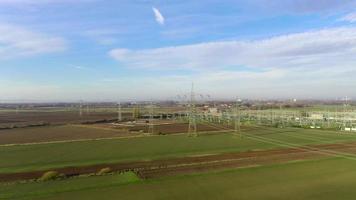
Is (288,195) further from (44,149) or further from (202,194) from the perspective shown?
(44,149)

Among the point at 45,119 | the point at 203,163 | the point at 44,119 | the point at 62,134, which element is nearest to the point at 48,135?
the point at 62,134

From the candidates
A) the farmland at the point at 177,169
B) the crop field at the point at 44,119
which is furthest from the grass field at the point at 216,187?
the crop field at the point at 44,119

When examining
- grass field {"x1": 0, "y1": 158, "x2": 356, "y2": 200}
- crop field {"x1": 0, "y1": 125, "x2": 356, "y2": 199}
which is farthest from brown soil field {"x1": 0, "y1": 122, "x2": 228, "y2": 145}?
grass field {"x1": 0, "y1": 158, "x2": 356, "y2": 200}

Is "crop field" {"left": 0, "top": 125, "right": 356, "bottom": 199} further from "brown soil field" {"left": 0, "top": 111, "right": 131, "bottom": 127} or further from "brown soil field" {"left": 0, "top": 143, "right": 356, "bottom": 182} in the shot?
"brown soil field" {"left": 0, "top": 111, "right": 131, "bottom": 127}

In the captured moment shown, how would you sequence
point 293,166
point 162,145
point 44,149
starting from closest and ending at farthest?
point 293,166 → point 44,149 → point 162,145

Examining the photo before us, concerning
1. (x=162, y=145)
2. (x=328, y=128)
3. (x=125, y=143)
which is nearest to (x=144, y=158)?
(x=162, y=145)

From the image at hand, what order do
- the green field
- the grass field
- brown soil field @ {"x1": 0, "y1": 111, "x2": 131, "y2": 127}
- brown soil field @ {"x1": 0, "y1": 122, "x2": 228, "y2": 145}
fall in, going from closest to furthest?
the grass field → the green field → brown soil field @ {"x1": 0, "y1": 122, "x2": 228, "y2": 145} → brown soil field @ {"x1": 0, "y1": 111, "x2": 131, "y2": 127}

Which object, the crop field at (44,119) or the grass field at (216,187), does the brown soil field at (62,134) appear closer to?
the crop field at (44,119)
